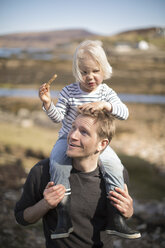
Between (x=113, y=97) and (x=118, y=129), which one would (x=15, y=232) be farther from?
(x=118, y=129)

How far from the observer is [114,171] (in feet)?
7.27

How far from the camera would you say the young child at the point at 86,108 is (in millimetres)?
2158

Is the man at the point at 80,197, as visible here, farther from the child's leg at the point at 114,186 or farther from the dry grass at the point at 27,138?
the dry grass at the point at 27,138

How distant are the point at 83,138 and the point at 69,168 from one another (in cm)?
26

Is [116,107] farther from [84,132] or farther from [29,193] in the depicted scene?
[29,193]

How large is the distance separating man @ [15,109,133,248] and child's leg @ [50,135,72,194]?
6 cm

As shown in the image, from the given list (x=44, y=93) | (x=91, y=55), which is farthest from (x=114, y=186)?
(x=91, y=55)

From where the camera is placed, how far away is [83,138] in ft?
6.87

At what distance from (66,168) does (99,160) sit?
27 centimetres

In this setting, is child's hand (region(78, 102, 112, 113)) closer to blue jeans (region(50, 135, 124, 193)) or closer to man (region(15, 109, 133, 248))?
man (region(15, 109, 133, 248))

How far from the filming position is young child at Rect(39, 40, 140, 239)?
2158mm

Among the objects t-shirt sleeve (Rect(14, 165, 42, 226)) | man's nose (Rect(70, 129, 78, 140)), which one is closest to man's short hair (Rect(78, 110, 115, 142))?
man's nose (Rect(70, 129, 78, 140))

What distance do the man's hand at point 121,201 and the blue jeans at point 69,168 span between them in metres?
0.05

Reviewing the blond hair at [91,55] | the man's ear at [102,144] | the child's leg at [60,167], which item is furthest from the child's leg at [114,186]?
the blond hair at [91,55]
